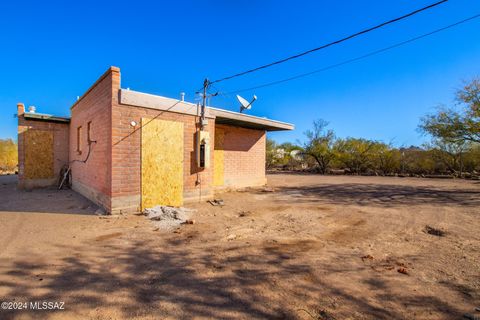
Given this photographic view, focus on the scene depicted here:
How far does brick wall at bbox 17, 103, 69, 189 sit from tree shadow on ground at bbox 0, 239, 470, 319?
30.9 ft

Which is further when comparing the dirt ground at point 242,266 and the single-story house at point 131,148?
the single-story house at point 131,148

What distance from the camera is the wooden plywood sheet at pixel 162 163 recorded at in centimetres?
669

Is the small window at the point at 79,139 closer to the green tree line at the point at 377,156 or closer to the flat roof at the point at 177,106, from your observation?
the flat roof at the point at 177,106

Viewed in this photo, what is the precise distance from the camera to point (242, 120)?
390 inches

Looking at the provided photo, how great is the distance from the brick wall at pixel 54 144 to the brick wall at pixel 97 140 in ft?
7.43

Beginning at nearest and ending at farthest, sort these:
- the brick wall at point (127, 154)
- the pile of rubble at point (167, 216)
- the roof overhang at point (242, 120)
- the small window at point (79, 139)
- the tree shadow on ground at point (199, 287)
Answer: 1. the tree shadow on ground at point (199, 287)
2. the pile of rubble at point (167, 216)
3. the brick wall at point (127, 154)
4. the roof overhang at point (242, 120)
5. the small window at point (79, 139)

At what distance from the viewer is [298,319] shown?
226 cm

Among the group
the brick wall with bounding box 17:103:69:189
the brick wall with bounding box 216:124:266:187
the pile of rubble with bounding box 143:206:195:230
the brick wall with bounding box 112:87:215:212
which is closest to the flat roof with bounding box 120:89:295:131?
the brick wall with bounding box 112:87:215:212

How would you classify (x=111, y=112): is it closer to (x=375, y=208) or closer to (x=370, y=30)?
(x=370, y=30)

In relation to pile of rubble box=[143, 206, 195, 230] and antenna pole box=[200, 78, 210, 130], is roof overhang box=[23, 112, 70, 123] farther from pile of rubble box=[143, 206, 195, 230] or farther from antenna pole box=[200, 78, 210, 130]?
pile of rubble box=[143, 206, 195, 230]

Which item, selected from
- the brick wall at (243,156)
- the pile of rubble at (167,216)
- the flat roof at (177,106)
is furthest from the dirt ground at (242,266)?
the brick wall at (243,156)

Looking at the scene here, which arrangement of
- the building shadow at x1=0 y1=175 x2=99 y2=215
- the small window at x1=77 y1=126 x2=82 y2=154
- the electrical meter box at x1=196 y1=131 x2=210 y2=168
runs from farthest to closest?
the small window at x1=77 y1=126 x2=82 y2=154 < the electrical meter box at x1=196 y1=131 x2=210 y2=168 < the building shadow at x1=0 y1=175 x2=99 y2=215

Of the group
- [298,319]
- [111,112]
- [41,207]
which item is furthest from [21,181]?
[298,319]

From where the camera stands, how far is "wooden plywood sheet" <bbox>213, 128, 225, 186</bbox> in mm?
10422
